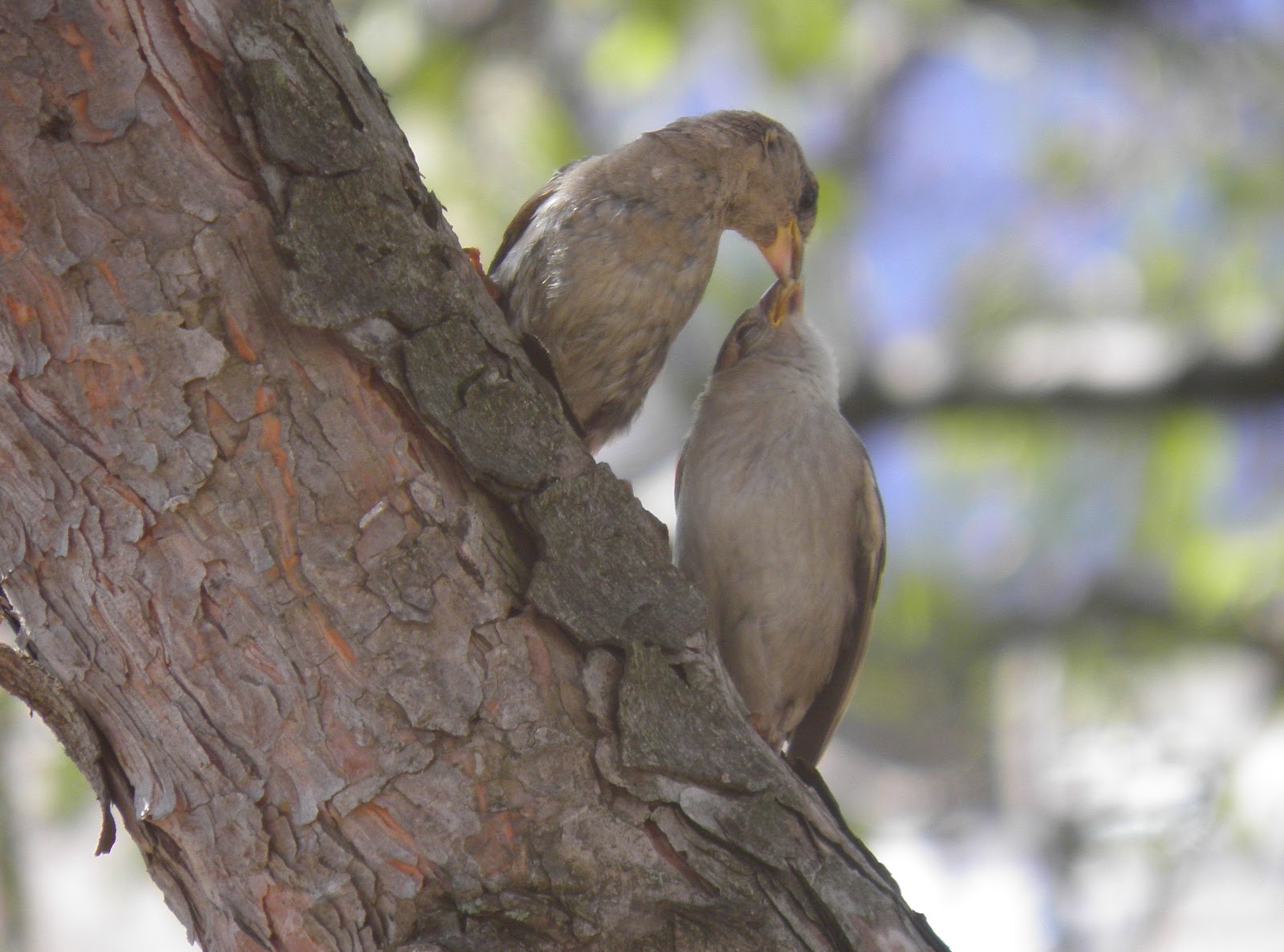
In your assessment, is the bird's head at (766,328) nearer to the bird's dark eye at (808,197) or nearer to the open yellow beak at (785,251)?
the open yellow beak at (785,251)

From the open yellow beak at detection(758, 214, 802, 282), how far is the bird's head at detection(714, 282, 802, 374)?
0.08 feet

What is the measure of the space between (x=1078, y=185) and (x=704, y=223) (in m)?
4.28

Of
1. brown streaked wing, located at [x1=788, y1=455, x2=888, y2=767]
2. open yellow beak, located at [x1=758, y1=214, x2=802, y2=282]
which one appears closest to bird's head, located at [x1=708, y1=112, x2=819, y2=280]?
open yellow beak, located at [x1=758, y1=214, x2=802, y2=282]

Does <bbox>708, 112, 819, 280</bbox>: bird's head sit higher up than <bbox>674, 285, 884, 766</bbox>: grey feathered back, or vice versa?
<bbox>708, 112, 819, 280</bbox>: bird's head

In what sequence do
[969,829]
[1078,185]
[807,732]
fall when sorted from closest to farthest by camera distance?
[807,732] → [1078,185] → [969,829]

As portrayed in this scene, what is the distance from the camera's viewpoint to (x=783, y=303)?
125 inches

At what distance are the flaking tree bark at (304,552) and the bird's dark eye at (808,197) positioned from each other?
5.10ft

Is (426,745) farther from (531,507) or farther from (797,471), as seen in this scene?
(797,471)

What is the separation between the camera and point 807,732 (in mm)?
3131

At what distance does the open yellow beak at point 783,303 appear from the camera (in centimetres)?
315

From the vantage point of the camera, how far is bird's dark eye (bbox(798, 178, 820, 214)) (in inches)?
127

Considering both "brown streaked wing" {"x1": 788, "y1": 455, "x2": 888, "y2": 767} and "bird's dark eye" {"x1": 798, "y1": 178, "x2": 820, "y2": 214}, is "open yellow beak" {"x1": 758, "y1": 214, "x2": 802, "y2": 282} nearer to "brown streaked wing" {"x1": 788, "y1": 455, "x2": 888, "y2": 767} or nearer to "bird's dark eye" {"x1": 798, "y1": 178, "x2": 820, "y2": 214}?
"bird's dark eye" {"x1": 798, "y1": 178, "x2": 820, "y2": 214}

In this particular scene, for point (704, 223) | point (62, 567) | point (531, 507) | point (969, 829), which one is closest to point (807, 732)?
point (704, 223)

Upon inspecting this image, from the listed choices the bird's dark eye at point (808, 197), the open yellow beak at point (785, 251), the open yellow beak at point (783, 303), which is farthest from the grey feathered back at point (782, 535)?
the bird's dark eye at point (808, 197)
